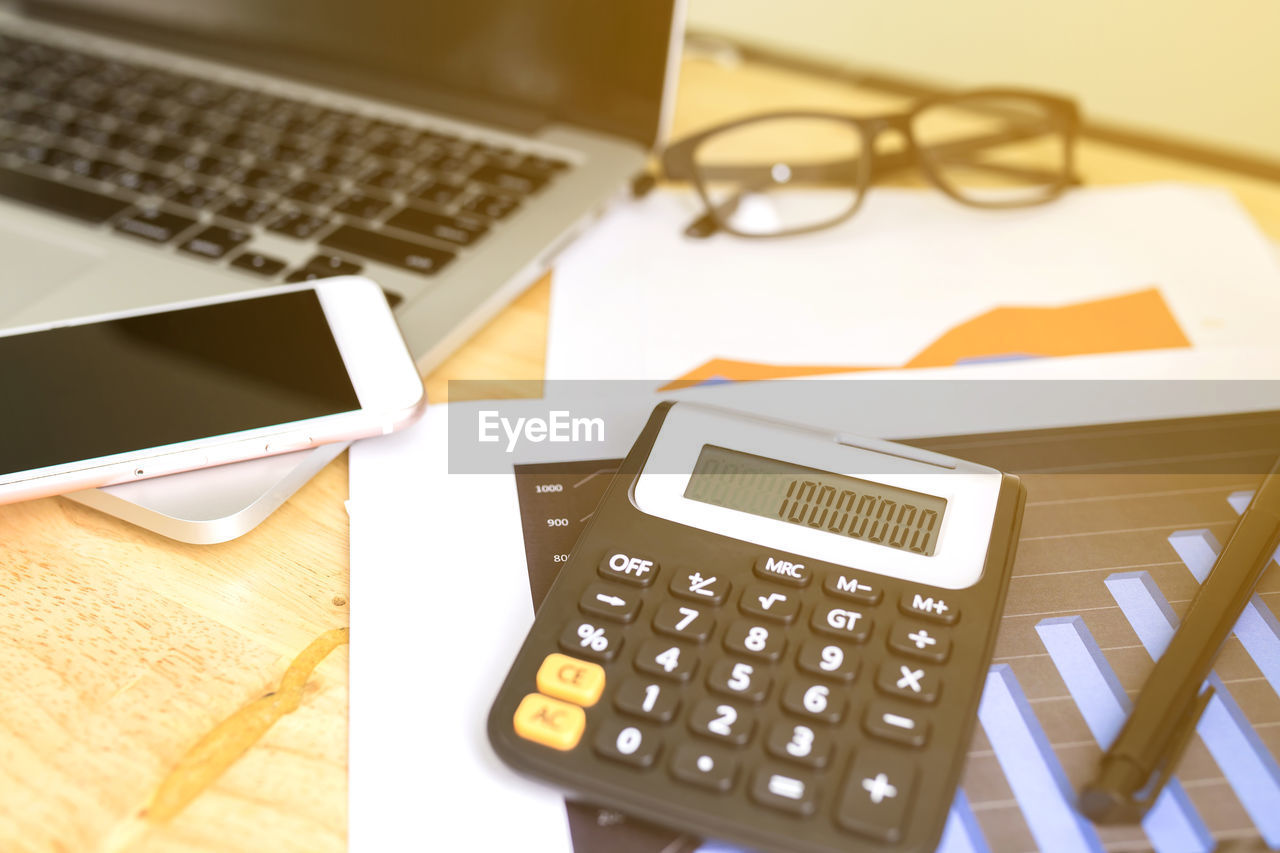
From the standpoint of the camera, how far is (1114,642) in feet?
1.20

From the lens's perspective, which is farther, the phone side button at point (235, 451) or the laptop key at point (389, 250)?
the laptop key at point (389, 250)

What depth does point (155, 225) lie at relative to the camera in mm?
536

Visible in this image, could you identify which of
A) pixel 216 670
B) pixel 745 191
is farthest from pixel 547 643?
pixel 745 191

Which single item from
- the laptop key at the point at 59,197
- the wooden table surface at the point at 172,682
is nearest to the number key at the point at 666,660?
the wooden table surface at the point at 172,682

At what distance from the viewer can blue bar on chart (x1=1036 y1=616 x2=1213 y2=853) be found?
1.02 feet

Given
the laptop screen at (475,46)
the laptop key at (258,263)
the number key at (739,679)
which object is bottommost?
the number key at (739,679)

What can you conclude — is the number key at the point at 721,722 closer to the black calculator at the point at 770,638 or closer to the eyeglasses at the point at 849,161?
the black calculator at the point at 770,638

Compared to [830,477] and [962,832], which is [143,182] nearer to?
[830,477]

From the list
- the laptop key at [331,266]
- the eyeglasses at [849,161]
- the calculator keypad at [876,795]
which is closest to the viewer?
the calculator keypad at [876,795]

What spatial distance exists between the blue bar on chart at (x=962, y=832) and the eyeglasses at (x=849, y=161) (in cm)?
35

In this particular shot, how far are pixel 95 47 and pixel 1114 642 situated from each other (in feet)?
2.41

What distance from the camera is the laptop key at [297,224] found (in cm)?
53

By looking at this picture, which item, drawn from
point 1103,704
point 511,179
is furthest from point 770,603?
point 511,179

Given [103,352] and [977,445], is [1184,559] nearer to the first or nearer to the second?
[977,445]
